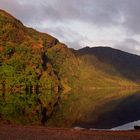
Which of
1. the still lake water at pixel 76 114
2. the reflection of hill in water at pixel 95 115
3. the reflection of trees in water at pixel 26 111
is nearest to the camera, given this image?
the still lake water at pixel 76 114

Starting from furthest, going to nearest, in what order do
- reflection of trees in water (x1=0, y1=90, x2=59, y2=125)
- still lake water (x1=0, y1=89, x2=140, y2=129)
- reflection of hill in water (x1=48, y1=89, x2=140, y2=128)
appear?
1. reflection of hill in water (x1=48, y1=89, x2=140, y2=128)
2. reflection of trees in water (x1=0, y1=90, x2=59, y2=125)
3. still lake water (x1=0, y1=89, x2=140, y2=129)

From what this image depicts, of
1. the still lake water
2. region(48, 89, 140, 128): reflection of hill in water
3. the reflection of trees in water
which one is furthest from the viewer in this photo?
region(48, 89, 140, 128): reflection of hill in water

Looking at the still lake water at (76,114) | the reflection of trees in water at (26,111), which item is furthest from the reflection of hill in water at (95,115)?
the reflection of trees in water at (26,111)

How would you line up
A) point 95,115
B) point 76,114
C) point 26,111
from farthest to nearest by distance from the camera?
point 76,114, point 95,115, point 26,111

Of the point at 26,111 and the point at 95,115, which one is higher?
the point at 26,111

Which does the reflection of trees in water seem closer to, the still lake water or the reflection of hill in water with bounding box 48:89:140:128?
the still lake water

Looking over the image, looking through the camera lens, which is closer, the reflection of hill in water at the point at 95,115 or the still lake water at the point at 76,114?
the still lake water at the point at 76,114

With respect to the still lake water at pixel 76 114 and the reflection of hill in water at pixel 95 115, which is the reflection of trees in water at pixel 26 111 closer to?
the still lake water at pixel 76 114

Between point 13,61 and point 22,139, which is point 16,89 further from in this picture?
point 22,139

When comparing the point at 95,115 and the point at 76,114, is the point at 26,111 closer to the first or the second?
the point at 76,114

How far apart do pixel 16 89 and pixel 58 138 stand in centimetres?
13132

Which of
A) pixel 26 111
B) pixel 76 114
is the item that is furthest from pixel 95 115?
pixel 26 111

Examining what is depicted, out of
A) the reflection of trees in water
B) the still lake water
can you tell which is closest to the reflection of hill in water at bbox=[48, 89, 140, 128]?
the still lake water

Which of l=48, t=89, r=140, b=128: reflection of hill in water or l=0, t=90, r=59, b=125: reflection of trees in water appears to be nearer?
l=0, t=90, r=59, b=125: reflection of trees in water
